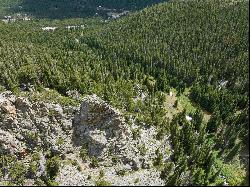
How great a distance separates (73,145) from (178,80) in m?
66.0

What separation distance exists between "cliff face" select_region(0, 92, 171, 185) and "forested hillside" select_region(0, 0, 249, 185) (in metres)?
4.88

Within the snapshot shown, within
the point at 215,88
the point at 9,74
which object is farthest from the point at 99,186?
the point at 215,88

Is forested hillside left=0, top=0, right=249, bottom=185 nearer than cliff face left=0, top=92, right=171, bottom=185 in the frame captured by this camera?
No

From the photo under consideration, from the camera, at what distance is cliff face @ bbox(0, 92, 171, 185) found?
9412cm

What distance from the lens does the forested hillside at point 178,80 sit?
104 meters

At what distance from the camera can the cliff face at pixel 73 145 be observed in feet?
309

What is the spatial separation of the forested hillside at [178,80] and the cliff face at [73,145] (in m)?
4.88

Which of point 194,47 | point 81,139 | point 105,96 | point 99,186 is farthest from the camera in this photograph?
point 194,47

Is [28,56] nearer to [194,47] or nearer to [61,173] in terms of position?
[61,173]

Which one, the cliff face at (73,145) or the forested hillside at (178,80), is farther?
the forested hillside at (178,80)

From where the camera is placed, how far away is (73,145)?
10244 cm

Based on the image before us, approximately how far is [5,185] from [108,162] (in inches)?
1022

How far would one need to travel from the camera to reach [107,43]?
195875 millimetres

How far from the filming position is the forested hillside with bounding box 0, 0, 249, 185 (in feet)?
340
